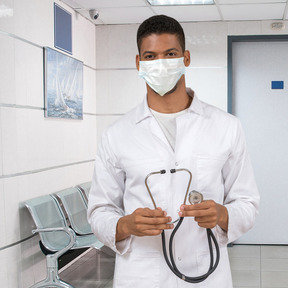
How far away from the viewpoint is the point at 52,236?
420 centimetres

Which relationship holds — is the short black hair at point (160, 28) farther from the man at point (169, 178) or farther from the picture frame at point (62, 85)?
the picture frame at point (62, 85)

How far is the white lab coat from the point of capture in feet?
5.13

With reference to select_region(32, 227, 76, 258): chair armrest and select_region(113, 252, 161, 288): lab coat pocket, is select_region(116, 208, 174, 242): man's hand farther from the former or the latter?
select_region(32, 227, 76, 258): chair armrest

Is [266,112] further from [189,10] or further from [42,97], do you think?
[42,97]

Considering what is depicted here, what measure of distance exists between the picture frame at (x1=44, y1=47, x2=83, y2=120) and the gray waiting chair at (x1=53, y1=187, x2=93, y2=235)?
75cm

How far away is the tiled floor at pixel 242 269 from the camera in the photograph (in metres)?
4.85

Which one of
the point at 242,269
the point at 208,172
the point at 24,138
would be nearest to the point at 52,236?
the point at 24,138

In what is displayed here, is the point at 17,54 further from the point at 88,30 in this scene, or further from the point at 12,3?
the point at 88,30

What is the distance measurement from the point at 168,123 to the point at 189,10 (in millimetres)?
4222

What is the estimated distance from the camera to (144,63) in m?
1.62

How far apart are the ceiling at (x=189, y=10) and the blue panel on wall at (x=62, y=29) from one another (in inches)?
6.3

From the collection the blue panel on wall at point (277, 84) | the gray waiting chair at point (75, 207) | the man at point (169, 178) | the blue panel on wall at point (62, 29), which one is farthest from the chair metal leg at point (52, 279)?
the blue panel on wall at point (277, 84)

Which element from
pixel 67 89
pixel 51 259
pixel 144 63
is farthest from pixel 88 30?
pixel 144 63

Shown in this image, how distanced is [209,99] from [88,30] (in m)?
1.74
